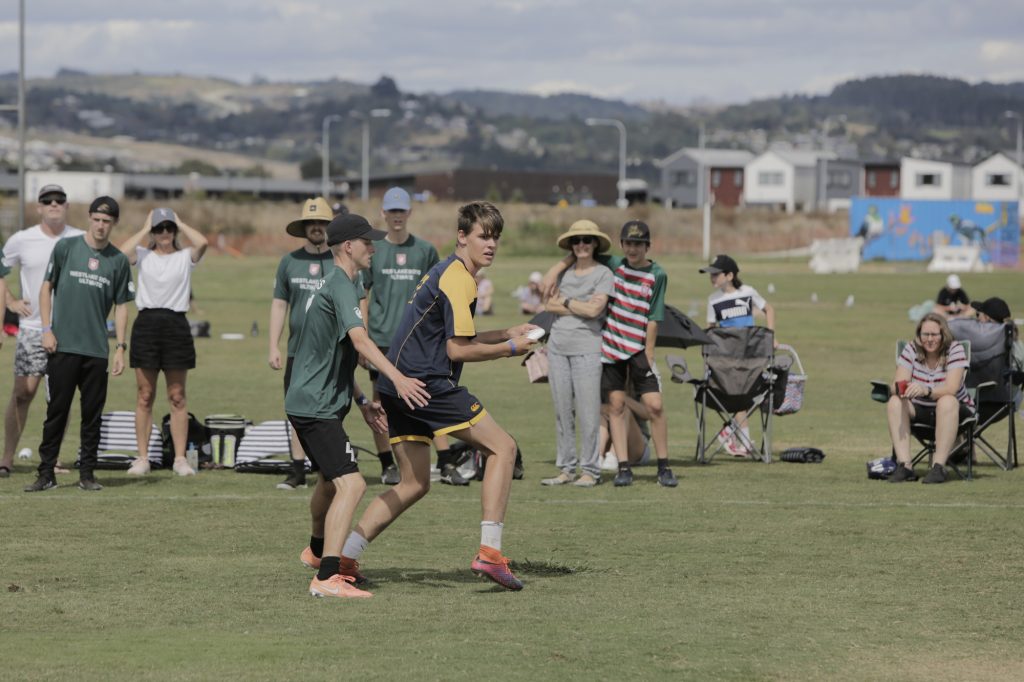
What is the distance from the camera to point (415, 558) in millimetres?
9273

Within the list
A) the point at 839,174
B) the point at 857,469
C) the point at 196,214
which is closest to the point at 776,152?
the point at 839,174

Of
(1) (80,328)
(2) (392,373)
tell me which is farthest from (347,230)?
(1) (80,328)

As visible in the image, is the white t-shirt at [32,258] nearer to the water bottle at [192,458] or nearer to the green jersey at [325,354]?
the water bottle at [192,458]

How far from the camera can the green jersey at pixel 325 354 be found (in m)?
8.08

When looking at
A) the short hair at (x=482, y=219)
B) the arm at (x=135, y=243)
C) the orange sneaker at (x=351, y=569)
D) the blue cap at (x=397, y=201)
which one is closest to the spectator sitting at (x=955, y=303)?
the blue cap at (x=397, y=201)

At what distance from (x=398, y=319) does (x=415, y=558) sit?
3414 mm

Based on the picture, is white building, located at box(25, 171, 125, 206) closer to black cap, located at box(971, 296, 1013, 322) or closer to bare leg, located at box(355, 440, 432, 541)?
black cap, located at box(971, 296, 1013, 322)

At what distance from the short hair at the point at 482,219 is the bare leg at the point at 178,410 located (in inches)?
191

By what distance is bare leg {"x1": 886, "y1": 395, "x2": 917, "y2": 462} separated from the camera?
1310cm

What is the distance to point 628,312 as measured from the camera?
12602 mm

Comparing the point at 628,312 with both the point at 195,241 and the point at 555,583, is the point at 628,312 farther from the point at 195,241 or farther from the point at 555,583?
the point at 555,583

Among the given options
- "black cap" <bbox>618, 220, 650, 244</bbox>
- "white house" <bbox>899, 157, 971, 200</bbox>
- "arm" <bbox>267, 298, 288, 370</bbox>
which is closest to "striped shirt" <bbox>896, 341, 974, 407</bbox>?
"black cap" <bbox>618, 220, 650, 244</bbox>

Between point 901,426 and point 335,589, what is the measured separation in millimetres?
6597

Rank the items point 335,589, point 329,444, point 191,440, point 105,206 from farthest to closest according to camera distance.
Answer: point 191,440 < point 105,206 < point 329,444 < point 335,589
